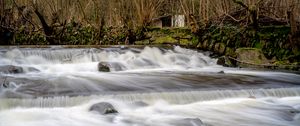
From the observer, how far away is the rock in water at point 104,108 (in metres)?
6.09

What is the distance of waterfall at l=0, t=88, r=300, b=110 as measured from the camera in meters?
6.31


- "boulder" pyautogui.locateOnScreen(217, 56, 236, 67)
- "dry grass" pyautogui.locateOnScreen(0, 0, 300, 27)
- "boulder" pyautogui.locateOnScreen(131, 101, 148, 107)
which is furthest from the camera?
"dry grass" pyautogui.locateOnScreen(0, 0, 300, 27)

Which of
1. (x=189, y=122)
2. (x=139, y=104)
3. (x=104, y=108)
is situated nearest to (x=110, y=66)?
(x=139, y=104)

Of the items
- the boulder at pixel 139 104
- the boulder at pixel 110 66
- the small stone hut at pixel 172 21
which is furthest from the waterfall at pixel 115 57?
the small stone hut at pixel 172 21

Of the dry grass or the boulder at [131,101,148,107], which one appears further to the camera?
the dry grass

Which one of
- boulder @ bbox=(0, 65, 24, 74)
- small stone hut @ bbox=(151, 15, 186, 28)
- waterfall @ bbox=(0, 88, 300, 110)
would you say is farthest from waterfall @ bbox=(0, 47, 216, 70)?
small stone hut @ bbox=(151, 15, 186, 28)

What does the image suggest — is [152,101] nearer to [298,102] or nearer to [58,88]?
[58,88]

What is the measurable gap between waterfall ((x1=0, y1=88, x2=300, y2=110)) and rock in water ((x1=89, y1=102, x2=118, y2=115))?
0.35m

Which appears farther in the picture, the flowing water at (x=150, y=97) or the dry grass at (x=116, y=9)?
the dry grass at (x=116, y=9)

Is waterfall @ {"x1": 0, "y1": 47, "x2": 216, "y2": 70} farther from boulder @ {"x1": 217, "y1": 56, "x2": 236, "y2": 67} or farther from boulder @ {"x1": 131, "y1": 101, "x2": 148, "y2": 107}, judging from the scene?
boulder @ {"x1": 131, "y1": 101, "x2": 148, "y2": 107}

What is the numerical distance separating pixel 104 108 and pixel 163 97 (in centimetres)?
113

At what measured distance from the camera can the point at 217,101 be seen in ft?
22.9

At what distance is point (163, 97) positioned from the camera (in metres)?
6.81

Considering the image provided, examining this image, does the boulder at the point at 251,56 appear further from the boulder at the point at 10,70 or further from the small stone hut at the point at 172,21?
the boulder at the point at 10,70
